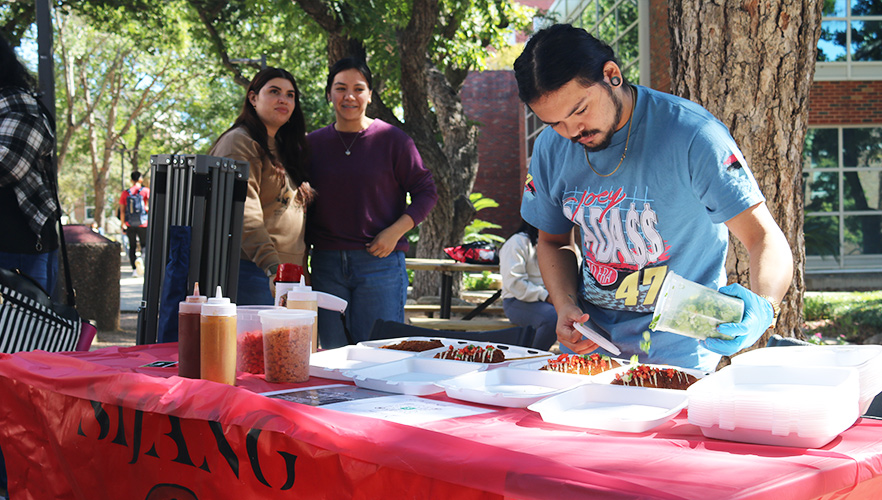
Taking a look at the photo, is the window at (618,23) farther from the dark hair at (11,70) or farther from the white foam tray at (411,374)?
the white foam tray at (411,374)

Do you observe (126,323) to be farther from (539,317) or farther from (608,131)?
(608,131)

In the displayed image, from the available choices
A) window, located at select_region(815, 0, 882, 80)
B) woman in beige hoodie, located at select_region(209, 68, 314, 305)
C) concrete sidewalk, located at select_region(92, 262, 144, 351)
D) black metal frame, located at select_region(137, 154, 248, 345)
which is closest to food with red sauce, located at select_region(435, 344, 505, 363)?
Answer: black metal frame, located at select_region(137, 154, 248, 345)

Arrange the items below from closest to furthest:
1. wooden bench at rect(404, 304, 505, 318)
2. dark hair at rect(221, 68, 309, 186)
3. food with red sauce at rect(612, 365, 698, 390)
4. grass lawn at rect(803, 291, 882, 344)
→ food with red sauce at rect(612, 365, 698, 390), dark hair at rect(221, 68, 309, 186), wooden bench at rect(404, 304, 505, 318), grass lawn at rect(803, 291, 882, 344)

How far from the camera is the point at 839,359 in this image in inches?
63.5

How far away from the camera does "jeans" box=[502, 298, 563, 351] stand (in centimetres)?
551

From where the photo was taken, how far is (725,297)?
5.35 ft

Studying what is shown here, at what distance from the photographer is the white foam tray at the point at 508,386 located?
1.72 metres

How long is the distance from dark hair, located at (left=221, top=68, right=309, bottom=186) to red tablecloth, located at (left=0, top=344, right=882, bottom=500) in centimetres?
150

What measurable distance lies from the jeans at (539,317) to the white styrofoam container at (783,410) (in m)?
4.00

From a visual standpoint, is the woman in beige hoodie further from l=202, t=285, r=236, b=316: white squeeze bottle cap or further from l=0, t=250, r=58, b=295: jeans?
l=202, t=285, r=236, b=316: white squeeze bottle cap

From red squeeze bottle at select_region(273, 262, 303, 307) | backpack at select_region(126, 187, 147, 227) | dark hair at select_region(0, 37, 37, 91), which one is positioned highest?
backpack at select_region(126, 187, 147, 227)

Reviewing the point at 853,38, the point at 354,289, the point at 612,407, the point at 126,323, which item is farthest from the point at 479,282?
the point at 612,407

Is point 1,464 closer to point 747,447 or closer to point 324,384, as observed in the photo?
point 324,384

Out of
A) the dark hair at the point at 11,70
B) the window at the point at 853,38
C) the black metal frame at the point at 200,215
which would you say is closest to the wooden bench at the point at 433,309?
the dark hair at the point at 11,70
